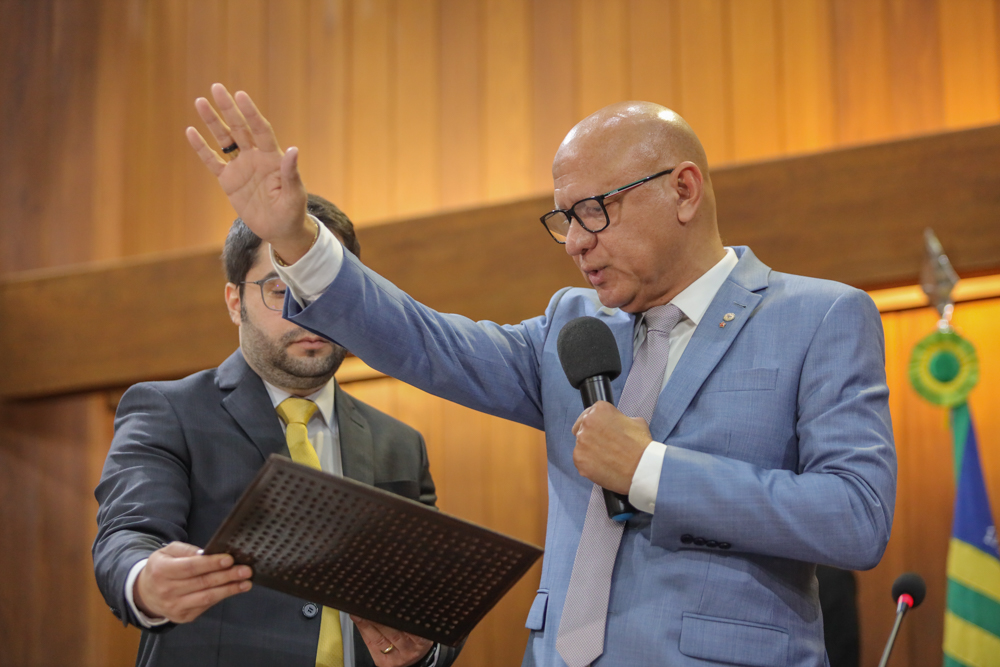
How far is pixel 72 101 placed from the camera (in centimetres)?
512

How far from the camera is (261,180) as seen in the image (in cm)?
153

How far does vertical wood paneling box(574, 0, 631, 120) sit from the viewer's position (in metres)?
4.27

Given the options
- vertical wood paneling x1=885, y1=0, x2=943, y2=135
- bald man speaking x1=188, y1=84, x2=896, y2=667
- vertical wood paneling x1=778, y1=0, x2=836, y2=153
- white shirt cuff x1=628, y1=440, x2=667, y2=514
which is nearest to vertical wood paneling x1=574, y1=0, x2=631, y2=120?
vertical wood paneling x1=778, y1=0, x2=836, y2=153

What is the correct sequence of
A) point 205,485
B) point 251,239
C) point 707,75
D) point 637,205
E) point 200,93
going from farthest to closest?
point 200,93 < point 707,75 < point 251,239 < point 205,485 < point 637,205

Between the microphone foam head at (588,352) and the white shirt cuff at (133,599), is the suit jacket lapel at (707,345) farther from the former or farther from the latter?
the white shirt cuff at (133,599)

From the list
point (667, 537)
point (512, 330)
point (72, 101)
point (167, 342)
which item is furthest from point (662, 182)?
point (72, 101)

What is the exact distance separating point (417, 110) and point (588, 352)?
322cm

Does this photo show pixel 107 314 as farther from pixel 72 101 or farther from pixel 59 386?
pixel 72 101

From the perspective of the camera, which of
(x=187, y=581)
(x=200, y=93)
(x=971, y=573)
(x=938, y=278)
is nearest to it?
(x=187, y=581)

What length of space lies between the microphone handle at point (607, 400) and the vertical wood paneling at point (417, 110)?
300 cm

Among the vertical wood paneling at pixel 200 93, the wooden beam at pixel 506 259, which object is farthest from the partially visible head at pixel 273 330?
the vertical wood paneling at pixel 200 93

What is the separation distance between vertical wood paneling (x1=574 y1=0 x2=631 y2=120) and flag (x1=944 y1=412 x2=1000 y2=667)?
2.04m

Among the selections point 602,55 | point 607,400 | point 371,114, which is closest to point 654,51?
point 602,55

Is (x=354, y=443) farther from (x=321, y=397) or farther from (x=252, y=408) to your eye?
(x=252, y=408)
